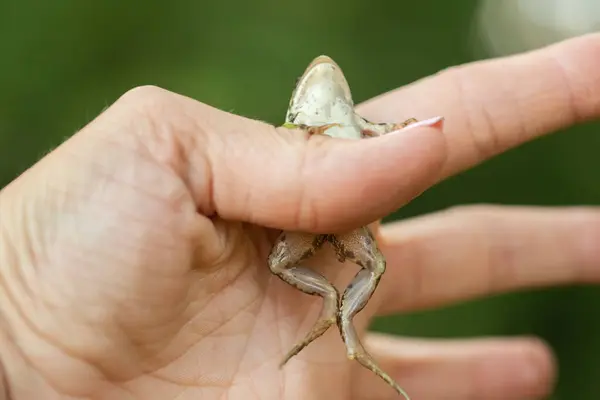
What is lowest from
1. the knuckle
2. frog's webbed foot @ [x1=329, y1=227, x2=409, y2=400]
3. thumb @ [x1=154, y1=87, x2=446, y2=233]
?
frog's webbed foot @ [x1=329, y1=227, x2=409, y2=400]

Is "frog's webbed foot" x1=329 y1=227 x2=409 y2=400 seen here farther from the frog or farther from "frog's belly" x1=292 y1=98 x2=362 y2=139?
"frog's belly" x1=292 y1=98 x2=362 y2=139

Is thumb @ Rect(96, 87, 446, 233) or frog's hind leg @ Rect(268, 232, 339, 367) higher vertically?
thumb @ Rect(96, 87, 446, 233)

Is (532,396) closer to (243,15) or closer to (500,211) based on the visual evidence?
(500,211)

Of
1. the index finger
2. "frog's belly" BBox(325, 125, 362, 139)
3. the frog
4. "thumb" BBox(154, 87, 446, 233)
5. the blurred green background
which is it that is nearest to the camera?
"thumb" BBox(154, 87, 446, 233)

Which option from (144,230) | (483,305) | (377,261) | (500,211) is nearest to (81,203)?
(144,230)

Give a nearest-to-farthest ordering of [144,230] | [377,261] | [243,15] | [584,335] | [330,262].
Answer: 1. [144,230]
2. [377,261]
3. [330,262]
4. [584,335]
5. [243,15]

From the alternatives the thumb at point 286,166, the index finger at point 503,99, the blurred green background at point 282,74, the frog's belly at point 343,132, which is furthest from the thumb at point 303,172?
the blurred green background at point 282,74

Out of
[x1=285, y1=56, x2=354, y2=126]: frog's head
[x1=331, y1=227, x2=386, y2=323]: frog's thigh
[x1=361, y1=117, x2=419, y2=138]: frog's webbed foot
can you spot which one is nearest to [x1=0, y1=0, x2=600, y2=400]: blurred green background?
[x1=285, y1=56, x2=354, y2=126]: frog's head

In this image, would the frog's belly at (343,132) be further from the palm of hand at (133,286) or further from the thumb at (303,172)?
the palm of hand at (133,286)
